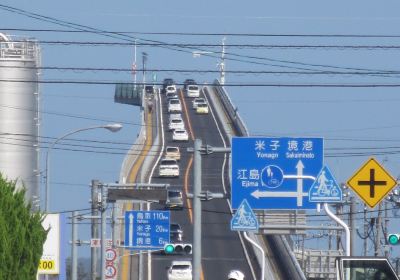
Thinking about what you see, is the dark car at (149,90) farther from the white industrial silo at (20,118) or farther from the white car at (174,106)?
the white industrial silo at (20,118)

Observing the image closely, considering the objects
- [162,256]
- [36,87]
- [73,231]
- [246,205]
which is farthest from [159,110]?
[246,205]

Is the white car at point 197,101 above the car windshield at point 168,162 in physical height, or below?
above

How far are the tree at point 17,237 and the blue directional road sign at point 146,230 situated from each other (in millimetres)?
23475

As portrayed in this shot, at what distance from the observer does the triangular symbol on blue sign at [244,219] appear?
22.7m

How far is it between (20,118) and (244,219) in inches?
889

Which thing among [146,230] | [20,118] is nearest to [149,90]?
[20,118]

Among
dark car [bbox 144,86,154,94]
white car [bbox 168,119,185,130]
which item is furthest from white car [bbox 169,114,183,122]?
dark car [bbox 144,86,154,94]

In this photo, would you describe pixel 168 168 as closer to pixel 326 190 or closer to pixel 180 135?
pixel 180 135

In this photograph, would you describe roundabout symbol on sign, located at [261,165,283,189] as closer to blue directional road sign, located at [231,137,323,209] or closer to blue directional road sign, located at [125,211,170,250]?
blue directional road sign, located at [231,137,323,209]

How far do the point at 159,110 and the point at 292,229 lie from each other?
199ft

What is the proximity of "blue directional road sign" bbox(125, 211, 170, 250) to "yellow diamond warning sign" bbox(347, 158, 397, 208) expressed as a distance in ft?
73.3

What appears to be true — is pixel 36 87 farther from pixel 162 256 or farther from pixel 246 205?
pixel 246 205

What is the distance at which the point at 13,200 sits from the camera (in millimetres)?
17094

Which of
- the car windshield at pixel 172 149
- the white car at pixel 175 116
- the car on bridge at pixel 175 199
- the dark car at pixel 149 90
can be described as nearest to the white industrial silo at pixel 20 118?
the car on bridge at pixel 175 199
